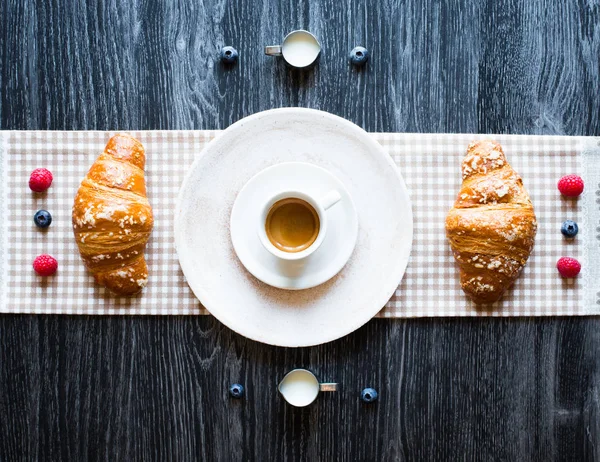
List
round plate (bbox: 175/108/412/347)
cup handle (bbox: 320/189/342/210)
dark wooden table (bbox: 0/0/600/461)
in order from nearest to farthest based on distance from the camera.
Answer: cup handle (bbox: 320/189/342/210), round plate (bbox: 175/108/412/347), dark wooden table (bbox: 0/0/600/461)

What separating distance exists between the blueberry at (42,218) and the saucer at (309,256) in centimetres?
53

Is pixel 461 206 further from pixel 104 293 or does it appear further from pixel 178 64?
pixel 104 293

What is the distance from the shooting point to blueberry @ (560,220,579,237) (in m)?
1.47

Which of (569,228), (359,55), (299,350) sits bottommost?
(299,350)

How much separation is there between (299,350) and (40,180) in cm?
84

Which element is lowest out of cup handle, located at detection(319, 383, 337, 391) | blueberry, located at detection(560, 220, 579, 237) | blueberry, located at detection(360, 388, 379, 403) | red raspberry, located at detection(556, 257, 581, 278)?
blueberry, located at detection(360, 388, 379, 403)

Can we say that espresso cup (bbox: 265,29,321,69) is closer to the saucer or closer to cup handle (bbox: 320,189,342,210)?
the saucer

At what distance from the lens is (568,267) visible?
4.80 ft

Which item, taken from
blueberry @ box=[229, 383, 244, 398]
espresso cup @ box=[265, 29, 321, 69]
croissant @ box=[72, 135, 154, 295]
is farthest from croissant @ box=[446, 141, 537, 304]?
croissant @ box=[72, 135, 154, 295]

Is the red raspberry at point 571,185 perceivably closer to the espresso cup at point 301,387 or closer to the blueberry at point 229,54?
the espresso cup at point 301,387

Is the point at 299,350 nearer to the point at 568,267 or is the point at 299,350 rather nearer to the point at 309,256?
the point at 309,256

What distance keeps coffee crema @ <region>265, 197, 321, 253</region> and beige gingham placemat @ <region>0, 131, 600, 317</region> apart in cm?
30

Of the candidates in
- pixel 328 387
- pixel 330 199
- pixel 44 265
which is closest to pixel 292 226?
pixel 330 199

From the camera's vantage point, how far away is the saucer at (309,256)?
1.37m
